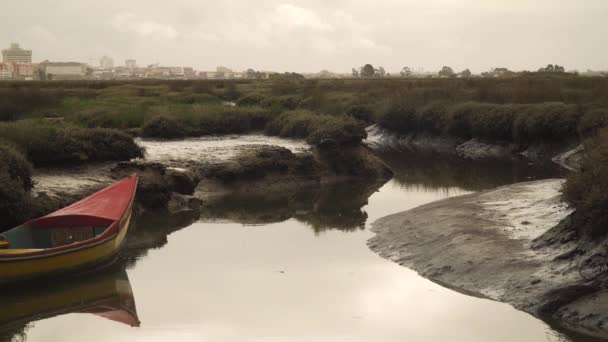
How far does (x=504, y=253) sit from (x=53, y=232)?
957 centimetres

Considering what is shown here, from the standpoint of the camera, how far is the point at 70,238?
17.2 m

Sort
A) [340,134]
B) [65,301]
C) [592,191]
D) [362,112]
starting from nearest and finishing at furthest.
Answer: [592,191]
[65,301]
[340,134]
[362,112]

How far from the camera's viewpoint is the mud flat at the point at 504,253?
12.8m

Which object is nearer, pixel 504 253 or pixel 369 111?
pixel 504 253

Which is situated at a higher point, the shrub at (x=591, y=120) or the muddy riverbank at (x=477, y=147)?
the shrub at (x=591, y=120)

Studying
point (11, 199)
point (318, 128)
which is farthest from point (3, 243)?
point (318, 128)

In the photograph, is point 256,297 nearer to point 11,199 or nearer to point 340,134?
point 11,199

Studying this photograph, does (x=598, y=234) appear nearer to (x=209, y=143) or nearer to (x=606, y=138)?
(x=606, y=138)

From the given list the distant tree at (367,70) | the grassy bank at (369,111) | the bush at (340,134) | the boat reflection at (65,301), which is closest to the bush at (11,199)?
the boat reflection at (65,301)

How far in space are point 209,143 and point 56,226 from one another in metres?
17.6

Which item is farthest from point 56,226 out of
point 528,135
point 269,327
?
point 528,135

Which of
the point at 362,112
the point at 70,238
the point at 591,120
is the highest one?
the point at 591,120

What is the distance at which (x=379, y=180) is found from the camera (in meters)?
32.0

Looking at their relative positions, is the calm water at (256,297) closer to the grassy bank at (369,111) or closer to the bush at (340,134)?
the bush at (340,134)
